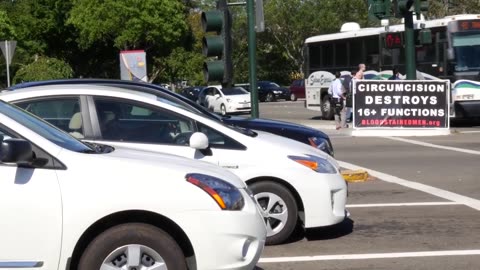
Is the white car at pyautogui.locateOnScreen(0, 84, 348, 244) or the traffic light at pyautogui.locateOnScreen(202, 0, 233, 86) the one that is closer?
the white car at pyautogui.locateOnScreen(0, 84, 348, 244)

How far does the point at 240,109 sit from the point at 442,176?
85.7 feet

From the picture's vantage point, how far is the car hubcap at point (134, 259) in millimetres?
6000

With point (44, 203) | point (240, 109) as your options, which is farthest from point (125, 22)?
point (44, 203)

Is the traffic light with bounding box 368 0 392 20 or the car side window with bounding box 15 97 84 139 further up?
the traffic light with bounding box 368 0 392 20

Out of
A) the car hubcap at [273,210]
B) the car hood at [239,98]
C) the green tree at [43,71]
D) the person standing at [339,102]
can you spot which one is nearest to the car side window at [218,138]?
the car hubcap at [273,210]

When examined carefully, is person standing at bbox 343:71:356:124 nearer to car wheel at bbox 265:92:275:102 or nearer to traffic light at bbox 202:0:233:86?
traffic light at bbox 202:0:233:86

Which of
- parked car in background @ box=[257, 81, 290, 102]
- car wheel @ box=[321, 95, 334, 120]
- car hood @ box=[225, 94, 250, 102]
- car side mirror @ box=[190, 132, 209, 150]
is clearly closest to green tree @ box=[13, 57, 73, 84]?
car hood @ box=[225, 94, 250, 102]

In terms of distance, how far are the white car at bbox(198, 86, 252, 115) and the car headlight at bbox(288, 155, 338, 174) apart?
30.4 metres

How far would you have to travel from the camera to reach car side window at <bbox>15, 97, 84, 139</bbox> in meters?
8.58

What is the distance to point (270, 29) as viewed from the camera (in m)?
72.4

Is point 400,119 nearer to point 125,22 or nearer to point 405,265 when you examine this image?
point 405,265

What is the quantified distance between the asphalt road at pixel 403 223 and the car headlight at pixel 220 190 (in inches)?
80.0

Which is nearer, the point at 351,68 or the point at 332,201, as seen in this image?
the point at 332,201

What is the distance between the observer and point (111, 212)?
19.4ft
